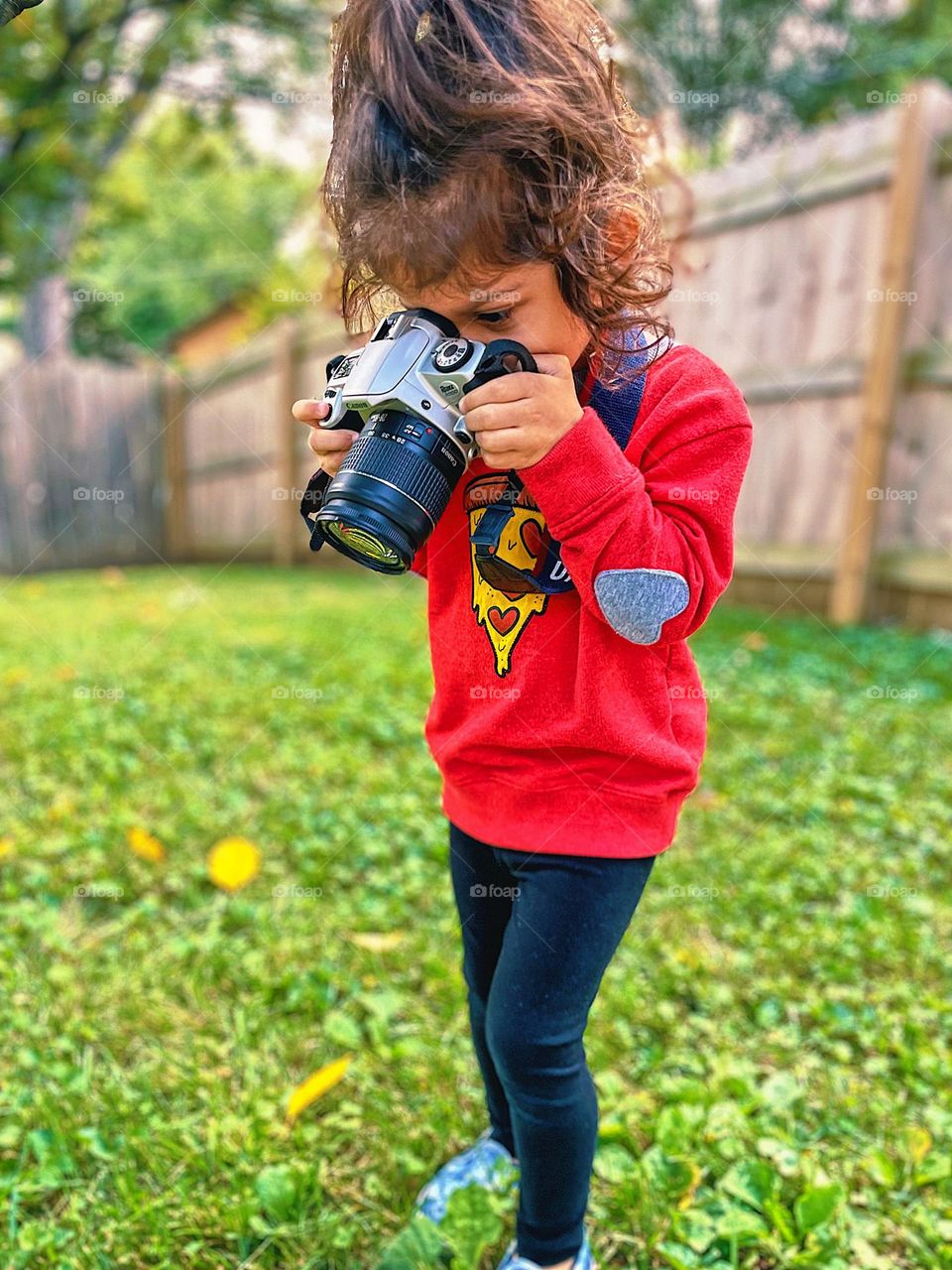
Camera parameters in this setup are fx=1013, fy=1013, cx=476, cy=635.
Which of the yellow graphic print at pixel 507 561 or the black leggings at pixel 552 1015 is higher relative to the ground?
the yellow graphic print at pixel 507 561

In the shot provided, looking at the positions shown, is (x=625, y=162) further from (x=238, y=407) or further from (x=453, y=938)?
(x=238, y=407)

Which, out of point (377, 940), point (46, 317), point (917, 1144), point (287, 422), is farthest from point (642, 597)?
point (46, 317)

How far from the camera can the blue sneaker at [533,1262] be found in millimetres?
1208

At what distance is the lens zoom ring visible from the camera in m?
0.95

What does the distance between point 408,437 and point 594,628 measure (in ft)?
0.93

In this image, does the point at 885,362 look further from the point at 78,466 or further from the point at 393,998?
the point at 78,466

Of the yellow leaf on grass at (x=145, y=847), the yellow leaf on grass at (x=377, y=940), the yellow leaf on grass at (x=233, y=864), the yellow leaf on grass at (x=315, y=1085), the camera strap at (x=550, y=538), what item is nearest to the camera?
the camera strap at (x=550, y=538)

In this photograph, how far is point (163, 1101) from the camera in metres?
1.55

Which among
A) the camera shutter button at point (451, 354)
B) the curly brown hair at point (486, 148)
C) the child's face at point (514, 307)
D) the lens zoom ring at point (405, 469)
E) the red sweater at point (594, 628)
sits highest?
the curly brown hair at point (486, 148)

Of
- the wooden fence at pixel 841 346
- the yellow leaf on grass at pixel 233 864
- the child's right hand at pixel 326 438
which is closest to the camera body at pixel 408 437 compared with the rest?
the child's right hand at pixel 326 438

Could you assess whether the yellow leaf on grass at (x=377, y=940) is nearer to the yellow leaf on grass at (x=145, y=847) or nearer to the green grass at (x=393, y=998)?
the green grass at (x=393, y=998)

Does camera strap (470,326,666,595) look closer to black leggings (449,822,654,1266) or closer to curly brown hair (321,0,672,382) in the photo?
curly brown hair (321,0,672,382)

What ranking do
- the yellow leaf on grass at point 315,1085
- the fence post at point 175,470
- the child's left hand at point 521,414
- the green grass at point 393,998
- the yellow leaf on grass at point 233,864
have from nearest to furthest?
the child's left hand at point 521,414 < the green grass at point 393,998 < the yellow leaf on grass at point 315,1085 < the yellow leaf on grass at point 233,864 < the fence post at point 175,470

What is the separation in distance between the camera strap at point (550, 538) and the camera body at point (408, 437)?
0.08 metres
